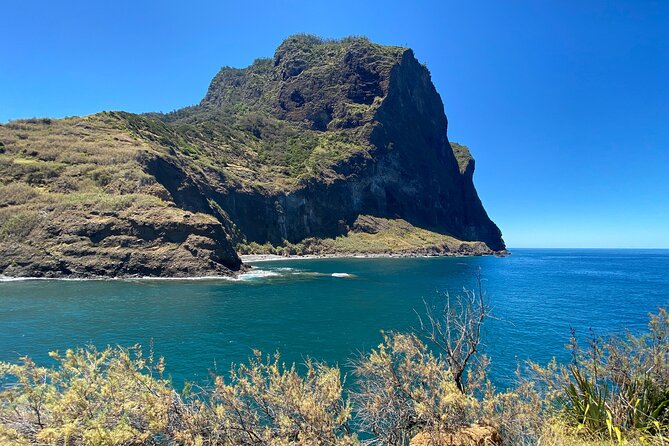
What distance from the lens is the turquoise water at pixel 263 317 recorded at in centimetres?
2556

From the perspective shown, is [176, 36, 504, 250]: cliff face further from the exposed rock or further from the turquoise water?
the exposed rock

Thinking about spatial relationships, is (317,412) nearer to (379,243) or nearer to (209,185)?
(209,185)

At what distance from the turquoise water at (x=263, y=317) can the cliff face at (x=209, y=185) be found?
9.80 metres

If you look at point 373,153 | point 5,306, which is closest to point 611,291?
point 5,306

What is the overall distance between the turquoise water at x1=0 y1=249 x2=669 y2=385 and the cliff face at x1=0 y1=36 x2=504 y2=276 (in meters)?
9.80

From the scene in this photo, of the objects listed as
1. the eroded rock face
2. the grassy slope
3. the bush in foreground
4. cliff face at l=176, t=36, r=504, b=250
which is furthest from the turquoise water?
cliff face at l=176, t=36, r=504, b=250

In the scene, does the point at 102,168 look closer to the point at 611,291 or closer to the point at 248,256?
the point at 248,256

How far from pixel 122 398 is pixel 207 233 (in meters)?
65.1

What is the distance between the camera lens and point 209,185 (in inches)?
4532

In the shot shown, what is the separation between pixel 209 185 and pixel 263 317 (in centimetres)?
8748

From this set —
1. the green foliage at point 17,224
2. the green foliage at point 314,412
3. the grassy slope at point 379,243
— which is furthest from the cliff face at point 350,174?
the green foliage at point 314,412

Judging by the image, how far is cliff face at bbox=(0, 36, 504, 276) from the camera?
62.3 m

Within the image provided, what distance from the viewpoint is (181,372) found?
69.0ft

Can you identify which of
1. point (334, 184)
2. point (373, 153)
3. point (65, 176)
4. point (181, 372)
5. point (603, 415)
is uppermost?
point (373, 153)
